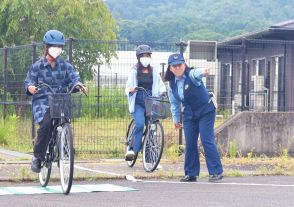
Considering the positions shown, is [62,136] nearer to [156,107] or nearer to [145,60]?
[156,107]

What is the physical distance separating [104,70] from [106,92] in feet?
2.00

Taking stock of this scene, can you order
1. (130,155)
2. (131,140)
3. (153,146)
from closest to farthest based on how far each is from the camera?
1. (153,146)
2. (130,155)
3. (131,140)

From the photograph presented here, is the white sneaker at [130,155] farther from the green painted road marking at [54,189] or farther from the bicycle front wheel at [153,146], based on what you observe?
the green painted road marking at [54,189]

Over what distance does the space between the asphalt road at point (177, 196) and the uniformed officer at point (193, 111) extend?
244 mm

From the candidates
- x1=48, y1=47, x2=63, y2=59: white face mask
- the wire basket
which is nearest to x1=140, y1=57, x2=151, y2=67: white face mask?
x1=48, y1=47, x2=63, y2=59: white face mask

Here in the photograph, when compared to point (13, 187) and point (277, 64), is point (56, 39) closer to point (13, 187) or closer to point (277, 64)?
point (13, 187)

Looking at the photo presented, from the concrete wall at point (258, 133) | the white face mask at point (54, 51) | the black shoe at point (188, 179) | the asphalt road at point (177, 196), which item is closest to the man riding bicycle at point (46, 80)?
the white face mask at point (54, 51)

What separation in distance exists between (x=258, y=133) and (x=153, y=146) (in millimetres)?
3642

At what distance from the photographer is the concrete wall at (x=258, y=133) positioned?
1545 centimetres

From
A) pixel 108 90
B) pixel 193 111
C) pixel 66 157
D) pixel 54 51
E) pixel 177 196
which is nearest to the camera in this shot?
pixel 177 196

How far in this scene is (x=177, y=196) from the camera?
9.81 m

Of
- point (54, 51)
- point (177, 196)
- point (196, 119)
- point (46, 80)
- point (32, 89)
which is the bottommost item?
point (177, 196)

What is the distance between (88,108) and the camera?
50.4 ft

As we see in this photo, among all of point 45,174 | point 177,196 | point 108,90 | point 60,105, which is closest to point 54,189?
point 45,174
